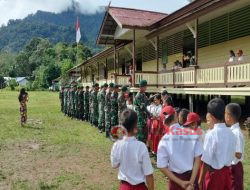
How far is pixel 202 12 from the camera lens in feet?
43.2

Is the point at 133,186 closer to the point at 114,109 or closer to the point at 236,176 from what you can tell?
the point at 236,176

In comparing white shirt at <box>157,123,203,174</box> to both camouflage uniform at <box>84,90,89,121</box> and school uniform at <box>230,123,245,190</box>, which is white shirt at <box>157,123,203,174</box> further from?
camouflage uniform at <box>84,90,89,121</box>

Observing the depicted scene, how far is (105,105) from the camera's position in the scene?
12.4 m

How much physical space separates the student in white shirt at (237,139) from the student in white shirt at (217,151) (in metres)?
0.41

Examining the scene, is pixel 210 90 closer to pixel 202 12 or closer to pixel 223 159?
pixel 202 12

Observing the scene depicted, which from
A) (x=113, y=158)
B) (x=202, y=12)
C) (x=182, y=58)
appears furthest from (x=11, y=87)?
(x=113, y=158)

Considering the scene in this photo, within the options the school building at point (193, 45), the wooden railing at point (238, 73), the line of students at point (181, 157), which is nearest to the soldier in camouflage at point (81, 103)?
the school building at point (193, 45)

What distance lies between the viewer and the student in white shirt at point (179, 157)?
138 inches

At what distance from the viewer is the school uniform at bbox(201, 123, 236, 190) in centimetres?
368

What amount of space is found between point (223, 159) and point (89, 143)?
7564 millimetres

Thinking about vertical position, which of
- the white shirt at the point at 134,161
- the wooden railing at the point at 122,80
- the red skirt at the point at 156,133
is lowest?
the red skirt at the point at 156,133

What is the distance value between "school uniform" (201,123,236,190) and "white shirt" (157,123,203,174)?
0.58 ft

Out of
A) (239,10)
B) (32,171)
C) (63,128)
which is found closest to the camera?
(32,171)

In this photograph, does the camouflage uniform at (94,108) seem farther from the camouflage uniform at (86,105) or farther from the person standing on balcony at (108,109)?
the person standing on balcony at (108,109)
